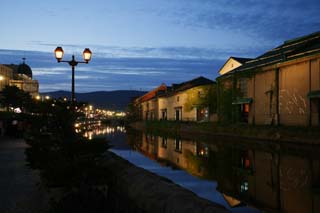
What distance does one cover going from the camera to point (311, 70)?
28984 mm

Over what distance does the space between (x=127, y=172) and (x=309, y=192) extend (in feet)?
17.4

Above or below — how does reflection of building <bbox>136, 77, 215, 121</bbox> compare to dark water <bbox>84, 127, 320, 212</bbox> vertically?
above

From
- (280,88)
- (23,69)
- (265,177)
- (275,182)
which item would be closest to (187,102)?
(280,88)

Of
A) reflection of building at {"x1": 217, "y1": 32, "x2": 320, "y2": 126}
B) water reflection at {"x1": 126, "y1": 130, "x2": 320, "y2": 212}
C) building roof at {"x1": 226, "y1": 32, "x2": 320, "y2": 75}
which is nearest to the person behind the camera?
water reflection at {"x1": 126, "y1": 130, "x2": 320, "y2": 212}

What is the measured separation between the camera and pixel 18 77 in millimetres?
114688

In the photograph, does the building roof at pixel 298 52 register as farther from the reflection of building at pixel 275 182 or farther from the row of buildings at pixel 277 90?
the reflection of building at pixel 275 182

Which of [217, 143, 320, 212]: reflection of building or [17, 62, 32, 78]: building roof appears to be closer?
[217, 143, 320, 212]: reflection of building

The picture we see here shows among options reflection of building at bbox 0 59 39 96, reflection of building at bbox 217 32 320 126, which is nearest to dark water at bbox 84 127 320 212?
reflection of building at bbox 217 32 320 126

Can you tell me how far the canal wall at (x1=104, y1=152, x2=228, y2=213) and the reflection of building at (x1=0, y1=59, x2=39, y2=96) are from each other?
9489 cm

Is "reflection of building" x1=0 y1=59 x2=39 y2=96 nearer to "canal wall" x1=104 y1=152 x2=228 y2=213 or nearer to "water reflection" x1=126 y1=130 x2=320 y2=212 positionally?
"water reflection" x1=126 y1=130 x2=320 y2=212

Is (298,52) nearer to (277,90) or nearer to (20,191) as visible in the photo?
(277,90)

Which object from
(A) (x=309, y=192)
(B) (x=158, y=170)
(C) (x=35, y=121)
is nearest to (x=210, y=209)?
(C) (x=35, y=121)

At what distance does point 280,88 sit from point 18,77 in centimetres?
9853

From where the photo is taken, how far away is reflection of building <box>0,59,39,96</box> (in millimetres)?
99975
